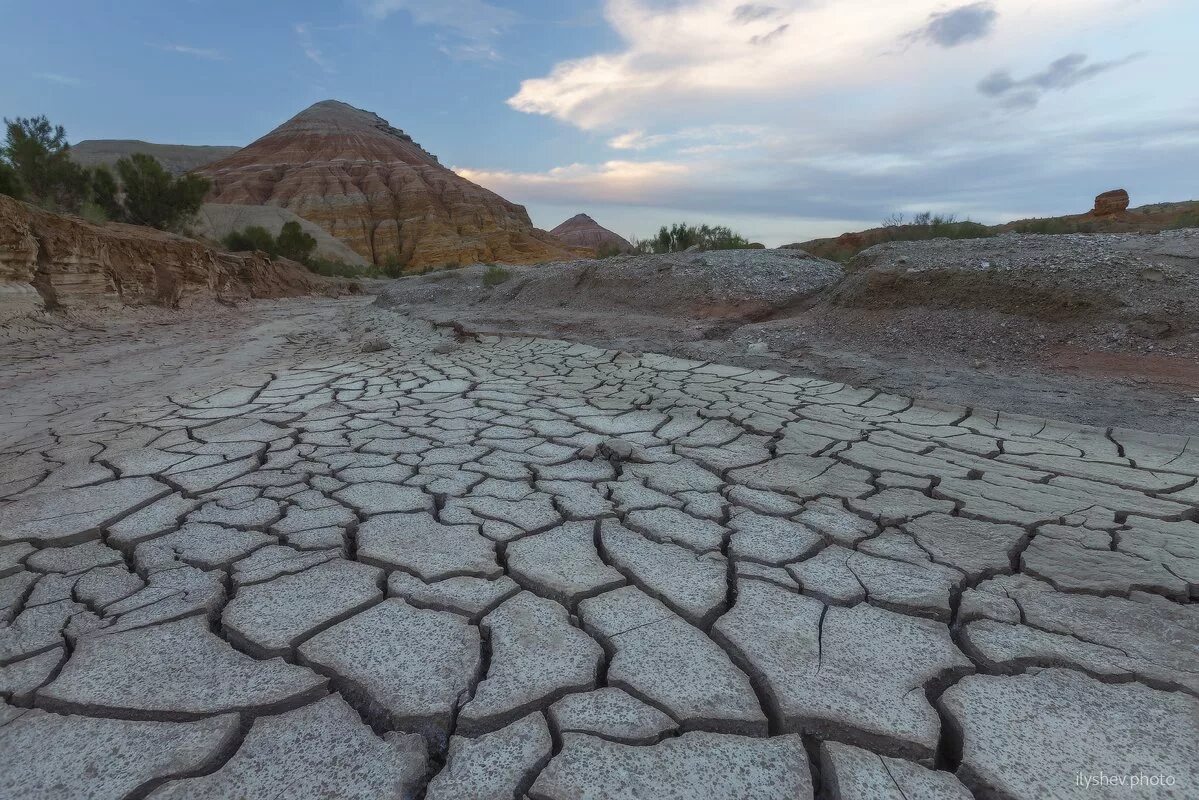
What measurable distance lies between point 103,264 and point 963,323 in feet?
35.1

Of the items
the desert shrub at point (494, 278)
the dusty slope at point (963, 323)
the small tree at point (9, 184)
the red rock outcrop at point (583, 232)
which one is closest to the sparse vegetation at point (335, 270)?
the small tree at point (9, 184)

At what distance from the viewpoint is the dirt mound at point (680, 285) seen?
6.79 meters

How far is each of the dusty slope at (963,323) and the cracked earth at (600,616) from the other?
0.94 m

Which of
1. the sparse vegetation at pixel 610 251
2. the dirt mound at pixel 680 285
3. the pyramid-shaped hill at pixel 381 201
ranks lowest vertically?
the dirt mound at pixel 680 285

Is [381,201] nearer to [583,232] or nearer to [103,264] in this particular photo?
[583,232]

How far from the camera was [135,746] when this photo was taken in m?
1.16

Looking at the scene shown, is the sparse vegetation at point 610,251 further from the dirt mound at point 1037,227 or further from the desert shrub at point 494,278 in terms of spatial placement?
the dirt mound at point 1037,227

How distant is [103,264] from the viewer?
27.5 feet

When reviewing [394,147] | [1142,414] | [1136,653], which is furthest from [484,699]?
[394,147]

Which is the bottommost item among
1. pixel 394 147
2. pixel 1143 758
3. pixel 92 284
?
pixel 1143 758

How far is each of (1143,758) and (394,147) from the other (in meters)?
61.5

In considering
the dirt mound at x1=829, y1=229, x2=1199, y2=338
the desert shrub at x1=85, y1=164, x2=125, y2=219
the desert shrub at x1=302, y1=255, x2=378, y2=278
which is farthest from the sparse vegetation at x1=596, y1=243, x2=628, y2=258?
the desert shrub at x1=85, y1=164, x2=125, y2=219

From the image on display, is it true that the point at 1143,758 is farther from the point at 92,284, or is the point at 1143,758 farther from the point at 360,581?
the point at 92,284

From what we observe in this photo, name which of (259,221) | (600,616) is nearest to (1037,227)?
(600,616)
